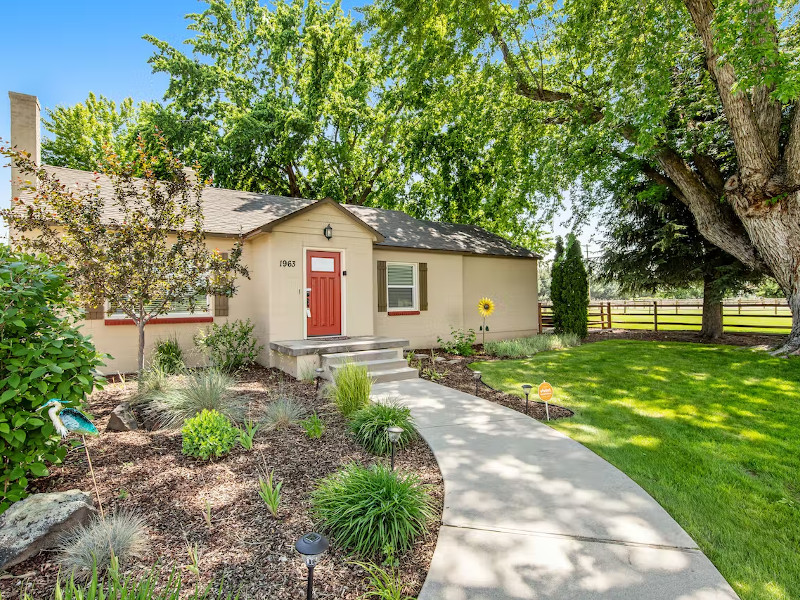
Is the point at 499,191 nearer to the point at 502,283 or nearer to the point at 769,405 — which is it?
the point at 502,283

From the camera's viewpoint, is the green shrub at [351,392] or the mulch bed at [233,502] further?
the green shrub at [351,392]

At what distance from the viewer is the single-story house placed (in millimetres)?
8094

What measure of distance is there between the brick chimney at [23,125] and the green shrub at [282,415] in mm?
8166

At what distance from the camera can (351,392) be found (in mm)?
5027

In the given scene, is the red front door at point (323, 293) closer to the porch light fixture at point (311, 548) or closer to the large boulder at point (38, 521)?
the large boulder at point (38, 521)

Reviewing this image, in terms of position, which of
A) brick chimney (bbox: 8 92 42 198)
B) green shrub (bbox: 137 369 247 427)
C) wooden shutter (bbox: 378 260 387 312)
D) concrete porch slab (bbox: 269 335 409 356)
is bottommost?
green shrub (bbox: 137 369 247 427)

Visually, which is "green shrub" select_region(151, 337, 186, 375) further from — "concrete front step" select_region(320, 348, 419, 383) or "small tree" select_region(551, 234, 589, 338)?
"small tree" select_region(551, 234, 589, 338)

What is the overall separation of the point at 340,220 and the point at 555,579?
26.7 feet

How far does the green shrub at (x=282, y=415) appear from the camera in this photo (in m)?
4.53

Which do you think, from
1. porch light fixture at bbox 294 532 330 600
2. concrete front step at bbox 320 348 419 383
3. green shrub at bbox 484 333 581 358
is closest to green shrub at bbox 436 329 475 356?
green shrub at bbox 484 333 581 358

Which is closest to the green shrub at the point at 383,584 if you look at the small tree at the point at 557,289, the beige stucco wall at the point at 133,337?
the beige stucco wall at the point at 133,337

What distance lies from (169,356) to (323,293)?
3.30 metres

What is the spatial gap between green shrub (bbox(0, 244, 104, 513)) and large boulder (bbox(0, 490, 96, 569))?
9 centimetres

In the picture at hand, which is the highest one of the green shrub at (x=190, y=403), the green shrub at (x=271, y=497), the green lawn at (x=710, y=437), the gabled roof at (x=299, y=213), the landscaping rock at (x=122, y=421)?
the gabled roof at (x=299, y=213)
